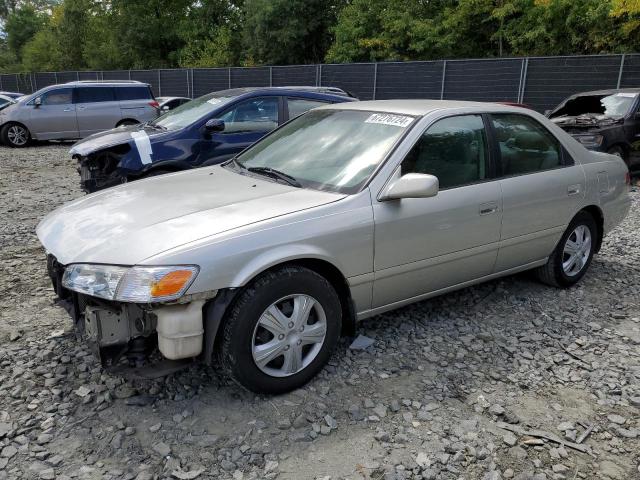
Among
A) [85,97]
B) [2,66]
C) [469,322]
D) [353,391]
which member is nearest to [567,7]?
[85,97]

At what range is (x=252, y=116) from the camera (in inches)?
280

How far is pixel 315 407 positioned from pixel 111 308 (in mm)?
1191

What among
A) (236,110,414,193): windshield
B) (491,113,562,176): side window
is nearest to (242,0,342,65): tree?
(491,113,562,176): side window

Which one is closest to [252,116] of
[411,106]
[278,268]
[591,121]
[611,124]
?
[411,106]

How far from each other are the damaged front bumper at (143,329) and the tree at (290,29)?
2782 centimetres

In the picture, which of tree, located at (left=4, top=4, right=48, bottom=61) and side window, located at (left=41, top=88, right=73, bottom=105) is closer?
side window, located at (left=41, top=88, right=73, bottom=105)

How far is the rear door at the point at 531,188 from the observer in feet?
13.2

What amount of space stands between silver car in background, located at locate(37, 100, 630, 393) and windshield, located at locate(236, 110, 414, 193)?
1 cm

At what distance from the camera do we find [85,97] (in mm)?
14453

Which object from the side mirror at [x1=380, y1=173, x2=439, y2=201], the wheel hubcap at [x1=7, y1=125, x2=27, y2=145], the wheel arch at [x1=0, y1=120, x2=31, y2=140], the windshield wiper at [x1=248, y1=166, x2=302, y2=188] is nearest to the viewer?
the side mirror at [x1=380, y1=173, x2=439, y2=201]

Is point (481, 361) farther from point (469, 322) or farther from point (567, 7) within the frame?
point (567, 7)

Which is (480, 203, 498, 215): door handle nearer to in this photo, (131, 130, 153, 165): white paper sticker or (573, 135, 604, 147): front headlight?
(131, 130, 153, 165): white paper sticker

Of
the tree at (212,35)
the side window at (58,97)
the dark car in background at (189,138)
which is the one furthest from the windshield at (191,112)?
the tree at (212,35)

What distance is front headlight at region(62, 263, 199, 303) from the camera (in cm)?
260
